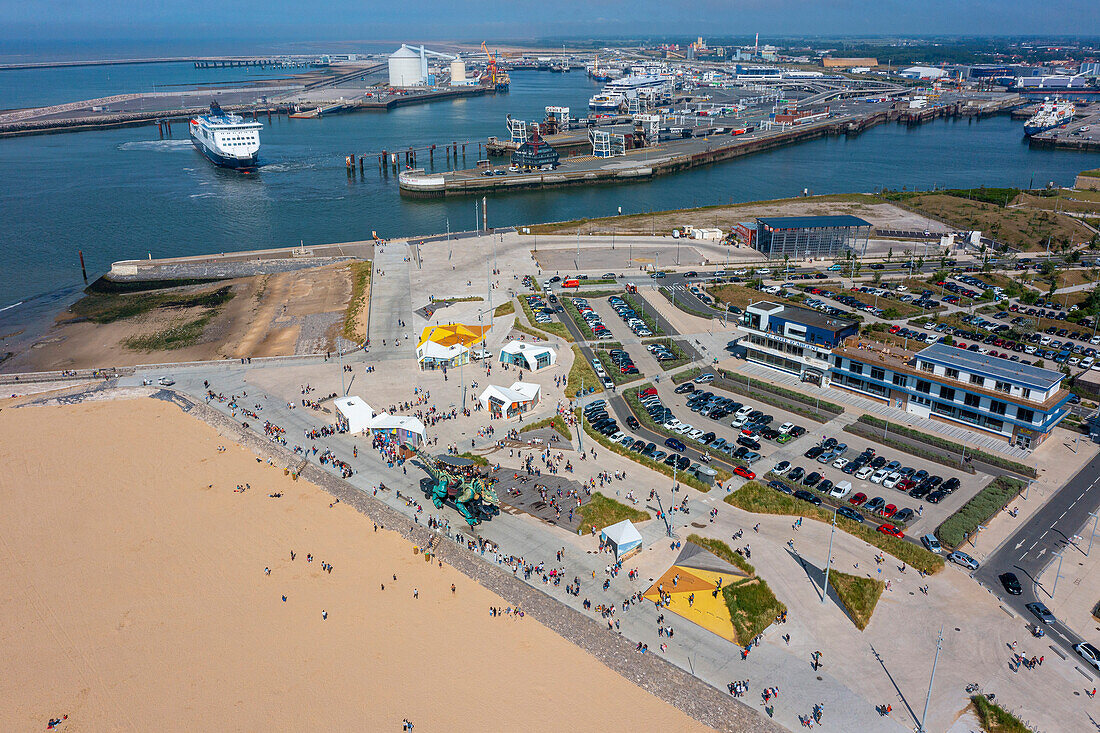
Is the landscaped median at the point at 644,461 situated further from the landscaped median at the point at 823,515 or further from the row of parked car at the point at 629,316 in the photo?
the row of parked car at the point at 629,316

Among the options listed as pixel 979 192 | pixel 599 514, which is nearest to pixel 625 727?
pixel 599 514

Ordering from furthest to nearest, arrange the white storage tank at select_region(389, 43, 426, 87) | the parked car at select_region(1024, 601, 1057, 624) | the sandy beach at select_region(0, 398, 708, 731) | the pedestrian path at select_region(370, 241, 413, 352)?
1. the white storage tank at select_region(389, 43, 426, 87)
2. the pedestrian path at select_region(370, 241, 413, 352)
3. the parked car at select_region(1024, 601, 1057, 624)
4. the sandy beach at select_region(0, 398, 708, 731)

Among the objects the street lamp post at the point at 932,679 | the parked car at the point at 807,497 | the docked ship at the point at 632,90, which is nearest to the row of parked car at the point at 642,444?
the parked car at the point at 807,497

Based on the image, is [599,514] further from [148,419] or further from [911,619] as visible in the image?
[148,419]

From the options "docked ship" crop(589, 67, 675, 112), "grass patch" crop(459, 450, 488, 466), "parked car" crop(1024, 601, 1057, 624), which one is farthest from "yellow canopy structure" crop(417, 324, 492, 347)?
"docked ship" crop(589, 67, 675, 112)

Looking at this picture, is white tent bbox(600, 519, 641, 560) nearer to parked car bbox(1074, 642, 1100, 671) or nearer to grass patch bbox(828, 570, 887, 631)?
grass patch bbox(828, 570, 887, 631)
